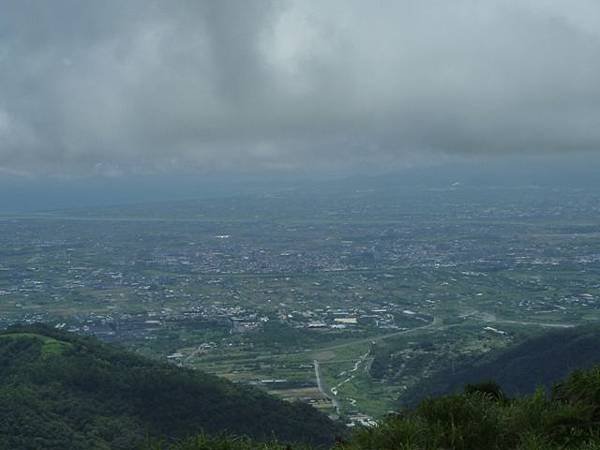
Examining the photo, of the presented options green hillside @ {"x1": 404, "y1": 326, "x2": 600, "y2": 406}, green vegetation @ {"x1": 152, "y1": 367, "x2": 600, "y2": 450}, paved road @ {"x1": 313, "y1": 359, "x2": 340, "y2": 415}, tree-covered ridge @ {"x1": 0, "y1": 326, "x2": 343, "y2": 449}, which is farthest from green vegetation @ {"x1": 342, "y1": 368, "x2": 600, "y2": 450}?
paved road @ {"x1": 313, "y1": 359, "x2": 340, "y2": 415}

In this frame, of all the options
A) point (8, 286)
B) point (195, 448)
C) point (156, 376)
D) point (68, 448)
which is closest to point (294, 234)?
point (8, 286)

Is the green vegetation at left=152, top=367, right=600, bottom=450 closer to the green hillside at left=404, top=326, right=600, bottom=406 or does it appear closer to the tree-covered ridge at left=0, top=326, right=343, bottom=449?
the tree-covered ridge at left=0, top=326, right=343, bottom=449

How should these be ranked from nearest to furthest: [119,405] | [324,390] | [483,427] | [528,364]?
[483,427] → [119,405] → [528,364] → [324,390]

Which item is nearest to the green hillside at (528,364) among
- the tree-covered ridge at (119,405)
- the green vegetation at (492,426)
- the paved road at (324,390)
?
the paved road at (324,390)

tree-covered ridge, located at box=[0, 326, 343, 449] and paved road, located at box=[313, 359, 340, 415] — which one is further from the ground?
tree-covered ridge, located at box=[0, 326, 343, 449]

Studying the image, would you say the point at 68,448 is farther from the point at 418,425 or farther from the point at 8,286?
the point at 8,286

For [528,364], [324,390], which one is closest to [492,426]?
[528,364]

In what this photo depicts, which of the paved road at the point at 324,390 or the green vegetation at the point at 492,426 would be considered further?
the paved road at the point at 324,390

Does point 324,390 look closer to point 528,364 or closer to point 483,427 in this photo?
point 528,364

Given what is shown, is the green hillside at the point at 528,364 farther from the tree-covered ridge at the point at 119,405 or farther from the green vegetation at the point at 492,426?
the green vegetation at the point at 492,426
